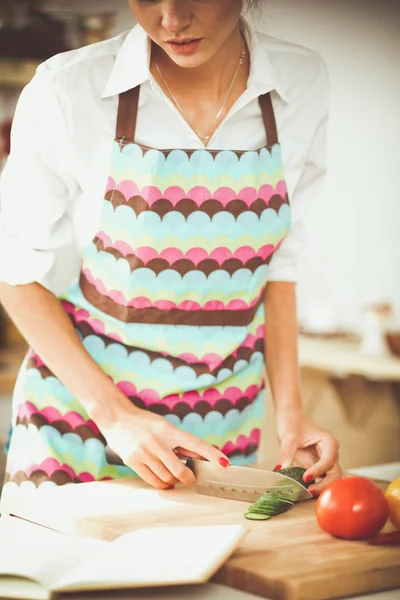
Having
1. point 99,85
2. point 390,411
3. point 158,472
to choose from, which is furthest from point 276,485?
point 390,411

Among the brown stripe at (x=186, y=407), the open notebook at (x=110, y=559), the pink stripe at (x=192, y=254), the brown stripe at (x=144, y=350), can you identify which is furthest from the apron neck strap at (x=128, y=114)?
the open notebook at (x=110, y=559)

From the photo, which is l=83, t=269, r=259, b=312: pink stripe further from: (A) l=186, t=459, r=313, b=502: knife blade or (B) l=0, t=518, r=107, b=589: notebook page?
(B) l=0, t=518, r=107, b=589: notebook page

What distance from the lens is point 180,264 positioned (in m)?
1.41

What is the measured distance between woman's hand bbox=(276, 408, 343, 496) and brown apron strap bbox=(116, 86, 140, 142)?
0.51 meters

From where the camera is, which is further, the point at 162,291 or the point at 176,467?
the point at 162,291

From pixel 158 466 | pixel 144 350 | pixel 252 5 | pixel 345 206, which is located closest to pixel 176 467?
pixel 158 466

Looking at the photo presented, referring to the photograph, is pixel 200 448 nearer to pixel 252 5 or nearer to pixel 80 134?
pixel 80 134

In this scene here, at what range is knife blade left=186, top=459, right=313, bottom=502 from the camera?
1229 mm

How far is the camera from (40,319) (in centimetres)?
138

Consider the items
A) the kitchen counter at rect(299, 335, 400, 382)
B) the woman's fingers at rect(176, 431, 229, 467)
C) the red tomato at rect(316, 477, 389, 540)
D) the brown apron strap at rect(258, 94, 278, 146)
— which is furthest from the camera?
the kitchen counter at rect(299, 335, 400, 382)

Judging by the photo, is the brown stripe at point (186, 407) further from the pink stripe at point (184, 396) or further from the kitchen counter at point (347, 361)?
the kitchen counter at point (347, 361)

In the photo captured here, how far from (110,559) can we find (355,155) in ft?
12.6

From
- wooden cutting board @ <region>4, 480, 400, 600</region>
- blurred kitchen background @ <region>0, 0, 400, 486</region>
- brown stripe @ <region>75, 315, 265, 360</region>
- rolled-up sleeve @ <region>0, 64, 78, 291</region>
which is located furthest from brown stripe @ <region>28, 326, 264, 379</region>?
blurred kitchen background @ <region>0, 0, 400, 486</region>

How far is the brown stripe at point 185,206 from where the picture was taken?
1.38m
